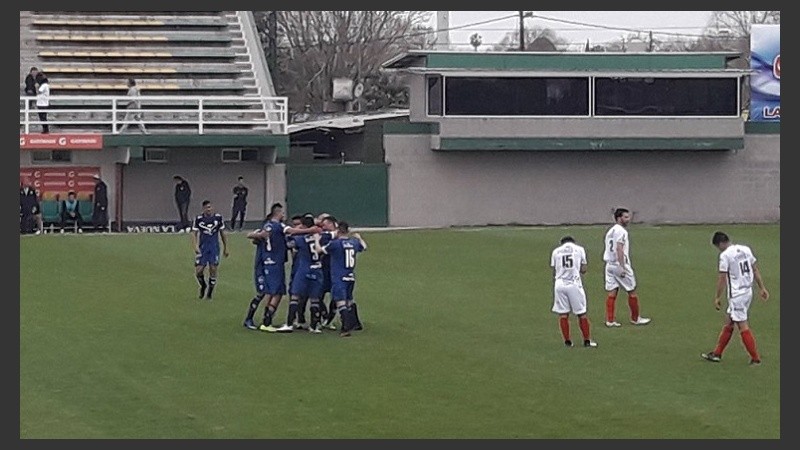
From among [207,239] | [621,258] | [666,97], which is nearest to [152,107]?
[666,97]

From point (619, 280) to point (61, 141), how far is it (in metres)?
25.1

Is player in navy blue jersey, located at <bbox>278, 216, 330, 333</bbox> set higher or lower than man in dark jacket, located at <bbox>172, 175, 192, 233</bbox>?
lower

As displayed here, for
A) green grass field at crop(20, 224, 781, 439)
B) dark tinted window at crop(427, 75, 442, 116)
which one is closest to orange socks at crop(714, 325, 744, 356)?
green grass field at crop(20, 224, 781, 439)

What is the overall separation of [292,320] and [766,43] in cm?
3434

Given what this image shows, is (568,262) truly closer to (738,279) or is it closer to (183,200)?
(738,279)

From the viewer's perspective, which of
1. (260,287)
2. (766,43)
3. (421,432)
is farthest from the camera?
(766,43)

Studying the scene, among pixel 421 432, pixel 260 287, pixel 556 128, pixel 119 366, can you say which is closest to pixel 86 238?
pixel 556 128

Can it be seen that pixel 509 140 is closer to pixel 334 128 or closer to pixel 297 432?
pixel 334 128

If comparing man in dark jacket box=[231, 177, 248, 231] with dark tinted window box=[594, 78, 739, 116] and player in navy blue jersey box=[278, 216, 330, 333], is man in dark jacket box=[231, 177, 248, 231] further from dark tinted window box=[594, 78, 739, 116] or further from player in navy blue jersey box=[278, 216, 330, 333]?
player in navy blue jersey box=[278, 216, 330, 333]

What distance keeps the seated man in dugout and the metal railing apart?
2353 mm

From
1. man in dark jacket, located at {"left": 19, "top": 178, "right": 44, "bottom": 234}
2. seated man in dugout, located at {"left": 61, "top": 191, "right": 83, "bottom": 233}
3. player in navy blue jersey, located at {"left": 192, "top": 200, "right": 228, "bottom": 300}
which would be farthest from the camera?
seated man in dugout, located at {"left": 61, "top": 191, "right": 83, "bottom": 233}

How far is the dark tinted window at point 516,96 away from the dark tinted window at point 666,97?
74 centimetres

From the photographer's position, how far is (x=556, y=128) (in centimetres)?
4634

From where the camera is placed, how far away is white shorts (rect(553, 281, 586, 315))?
63.8 feet
